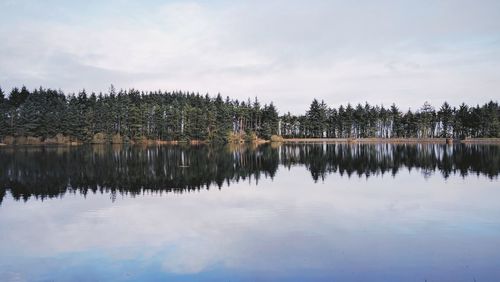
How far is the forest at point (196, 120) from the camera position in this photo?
97125 mm

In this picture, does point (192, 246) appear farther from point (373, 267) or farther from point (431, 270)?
point (431, 270)

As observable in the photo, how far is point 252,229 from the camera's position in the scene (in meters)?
16.1

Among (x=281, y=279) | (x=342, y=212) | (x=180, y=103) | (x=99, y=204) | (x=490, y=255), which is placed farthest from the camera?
(x=180, y=103)

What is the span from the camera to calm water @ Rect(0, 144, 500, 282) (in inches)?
460

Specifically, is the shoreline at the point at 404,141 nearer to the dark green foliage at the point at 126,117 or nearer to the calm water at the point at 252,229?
the dark green foliage at the point at 126,117

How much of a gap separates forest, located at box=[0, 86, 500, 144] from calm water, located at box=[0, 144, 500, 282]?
71.7 metres

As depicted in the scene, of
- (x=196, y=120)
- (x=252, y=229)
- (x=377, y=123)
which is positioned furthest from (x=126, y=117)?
(x=252, y=229)

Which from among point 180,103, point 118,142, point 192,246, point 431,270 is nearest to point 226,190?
point 192,246

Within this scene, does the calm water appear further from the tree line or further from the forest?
the tree line

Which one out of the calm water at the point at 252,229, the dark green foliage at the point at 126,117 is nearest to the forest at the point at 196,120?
the dark green foliage at the point at 126,117

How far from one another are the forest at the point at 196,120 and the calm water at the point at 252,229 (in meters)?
71.7

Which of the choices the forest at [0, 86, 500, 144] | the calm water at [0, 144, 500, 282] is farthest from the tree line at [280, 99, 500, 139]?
the calm water at [0, 144, 500, 282]

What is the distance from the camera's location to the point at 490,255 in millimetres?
12562

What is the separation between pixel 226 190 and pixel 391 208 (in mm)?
10197
